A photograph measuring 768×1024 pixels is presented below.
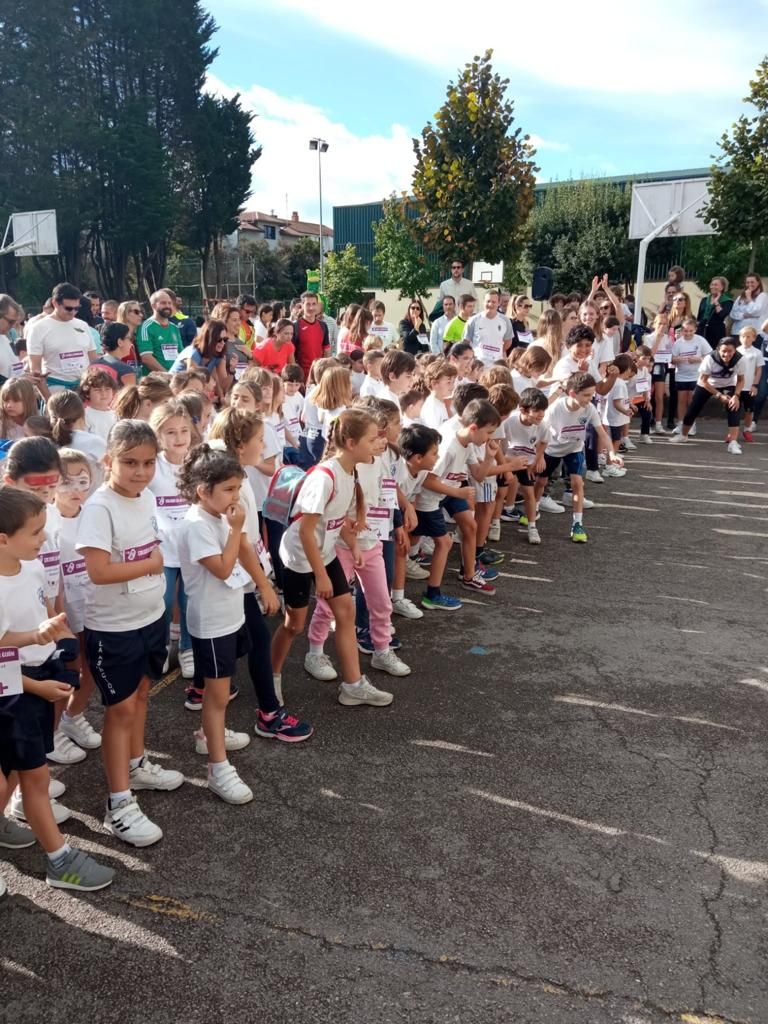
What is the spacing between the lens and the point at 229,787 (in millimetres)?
3289

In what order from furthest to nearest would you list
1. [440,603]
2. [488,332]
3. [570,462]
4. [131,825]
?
[488,332], [570,462], [440,603], [131,825]

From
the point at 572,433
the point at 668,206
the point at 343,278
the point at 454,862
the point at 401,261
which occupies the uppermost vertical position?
the point at 401,261

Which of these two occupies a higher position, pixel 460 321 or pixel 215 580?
pixel 460 321

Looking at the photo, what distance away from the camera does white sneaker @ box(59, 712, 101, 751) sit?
3.77 m

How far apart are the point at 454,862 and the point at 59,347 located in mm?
5340

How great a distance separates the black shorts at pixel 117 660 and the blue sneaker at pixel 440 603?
2.71 m

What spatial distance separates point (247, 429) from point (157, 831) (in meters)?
1.79

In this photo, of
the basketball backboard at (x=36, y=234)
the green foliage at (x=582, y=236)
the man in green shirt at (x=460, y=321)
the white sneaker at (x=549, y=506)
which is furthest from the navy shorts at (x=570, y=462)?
the basketball backboard at (x=36, y=234)

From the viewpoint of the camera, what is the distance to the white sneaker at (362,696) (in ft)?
13.5

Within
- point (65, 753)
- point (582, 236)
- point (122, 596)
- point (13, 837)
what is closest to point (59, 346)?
point (65, 753)

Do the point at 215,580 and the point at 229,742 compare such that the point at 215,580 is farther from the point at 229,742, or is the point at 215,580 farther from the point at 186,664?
the point at 186,664

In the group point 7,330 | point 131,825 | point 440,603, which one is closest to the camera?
point 131,825

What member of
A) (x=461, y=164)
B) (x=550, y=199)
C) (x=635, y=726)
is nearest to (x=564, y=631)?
(x=635, y=726)

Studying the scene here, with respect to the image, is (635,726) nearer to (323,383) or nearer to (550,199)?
(323,383)
